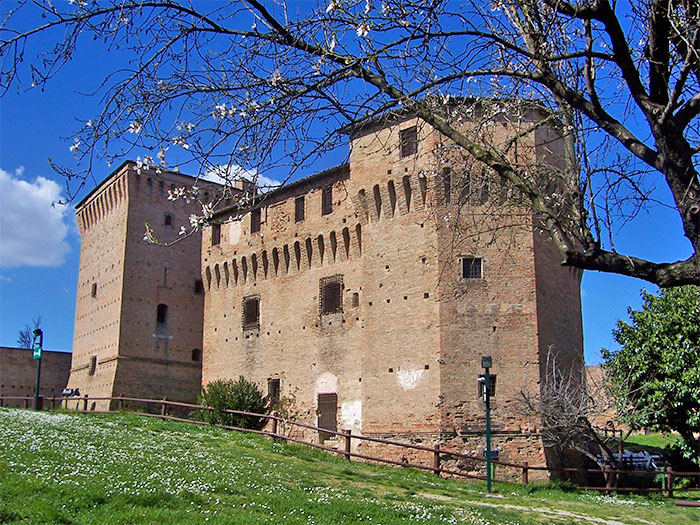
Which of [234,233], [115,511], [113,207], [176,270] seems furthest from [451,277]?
[113,207]

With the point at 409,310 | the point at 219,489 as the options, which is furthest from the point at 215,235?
the point at 219,489

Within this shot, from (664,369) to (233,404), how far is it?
42.1 feet

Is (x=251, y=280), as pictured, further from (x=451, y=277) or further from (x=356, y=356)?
(x=451, y=277)

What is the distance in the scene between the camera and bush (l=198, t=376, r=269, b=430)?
22891mm

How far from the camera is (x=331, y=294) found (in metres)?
27.9

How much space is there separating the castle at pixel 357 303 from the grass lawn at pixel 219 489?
414 cm

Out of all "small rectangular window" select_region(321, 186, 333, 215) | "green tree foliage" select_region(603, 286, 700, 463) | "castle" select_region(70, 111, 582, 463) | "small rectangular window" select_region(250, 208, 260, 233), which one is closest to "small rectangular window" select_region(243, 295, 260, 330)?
"castle" select_region(70, 111, 582, 463)

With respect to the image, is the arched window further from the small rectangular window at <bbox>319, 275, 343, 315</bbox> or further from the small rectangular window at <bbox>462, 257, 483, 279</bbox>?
the small rectangular window at <bbox>462, 257, 483, 279</bbox>

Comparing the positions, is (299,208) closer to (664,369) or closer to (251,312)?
(251,312)

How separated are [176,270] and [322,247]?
11.5m

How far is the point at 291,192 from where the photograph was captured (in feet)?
99.7

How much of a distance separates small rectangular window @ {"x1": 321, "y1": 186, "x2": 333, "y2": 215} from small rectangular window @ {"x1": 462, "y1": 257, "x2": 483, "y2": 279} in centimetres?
691

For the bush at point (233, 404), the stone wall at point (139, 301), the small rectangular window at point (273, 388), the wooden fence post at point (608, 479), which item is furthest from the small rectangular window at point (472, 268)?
the stone wall at point (139, 301)

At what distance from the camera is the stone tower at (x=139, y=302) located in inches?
1378
